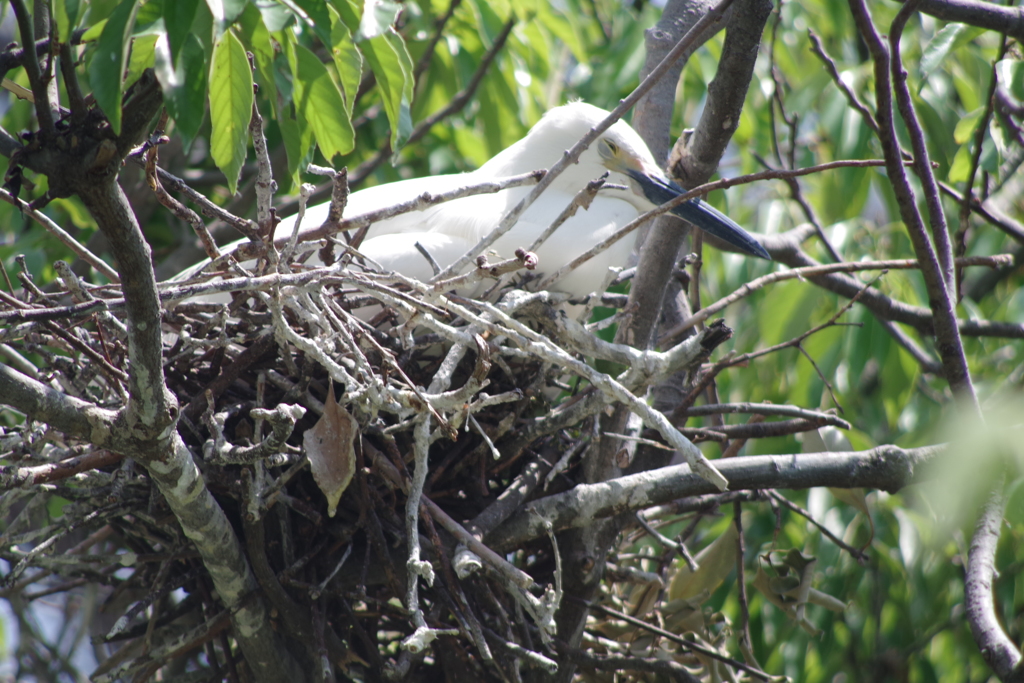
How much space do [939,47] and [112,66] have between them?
1.55m

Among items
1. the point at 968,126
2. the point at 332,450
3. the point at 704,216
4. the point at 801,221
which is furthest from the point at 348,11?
the point at 801,221

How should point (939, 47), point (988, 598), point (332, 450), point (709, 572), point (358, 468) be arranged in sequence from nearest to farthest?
point (332, 450) < point (988, 598) < point (358, 468) < point (939, 47) < point (709, 572)

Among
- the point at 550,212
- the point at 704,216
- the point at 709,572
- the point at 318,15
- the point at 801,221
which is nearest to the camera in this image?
the point at 318,15

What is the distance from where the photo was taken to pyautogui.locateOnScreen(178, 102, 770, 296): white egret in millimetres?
1907

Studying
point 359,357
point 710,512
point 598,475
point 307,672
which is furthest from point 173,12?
point 710,512

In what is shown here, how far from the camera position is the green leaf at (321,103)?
1.12 meters

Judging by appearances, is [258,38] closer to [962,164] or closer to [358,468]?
[358,468]

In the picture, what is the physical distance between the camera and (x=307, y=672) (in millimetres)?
1729

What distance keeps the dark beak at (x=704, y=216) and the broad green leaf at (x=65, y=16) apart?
41.9 inches

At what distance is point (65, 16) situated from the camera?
0.88 metres

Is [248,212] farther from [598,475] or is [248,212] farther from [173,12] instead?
[173,12]

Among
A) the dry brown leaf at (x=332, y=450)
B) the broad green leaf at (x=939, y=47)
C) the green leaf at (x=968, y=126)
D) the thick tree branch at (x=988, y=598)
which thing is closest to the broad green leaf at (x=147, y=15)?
the dry brown leaf at (x=332, y=450)

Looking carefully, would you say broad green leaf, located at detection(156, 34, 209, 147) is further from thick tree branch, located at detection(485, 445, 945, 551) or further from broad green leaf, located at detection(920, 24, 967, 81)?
broad green leaf, located at detection(920, 24, 967, 81)

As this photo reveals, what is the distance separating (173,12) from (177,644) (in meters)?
1.11
